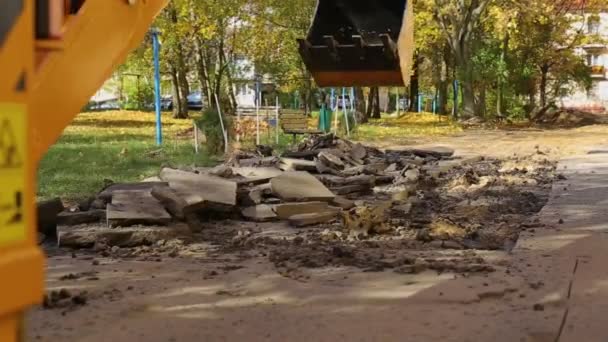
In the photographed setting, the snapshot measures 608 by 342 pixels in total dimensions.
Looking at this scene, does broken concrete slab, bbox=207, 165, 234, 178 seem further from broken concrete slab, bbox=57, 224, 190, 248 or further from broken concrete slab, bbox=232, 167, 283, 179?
broken concrete slab, bbox=57, 224, 190, 248

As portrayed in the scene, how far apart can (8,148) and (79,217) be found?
24.8ft

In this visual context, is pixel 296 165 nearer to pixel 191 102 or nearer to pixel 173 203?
pixel 173 203

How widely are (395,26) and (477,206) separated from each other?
364 centimetres

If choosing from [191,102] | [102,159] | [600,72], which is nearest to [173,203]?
[102,159]

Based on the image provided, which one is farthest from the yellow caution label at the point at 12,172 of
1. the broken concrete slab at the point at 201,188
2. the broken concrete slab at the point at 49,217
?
the broken concrete slab at the point at 201,188

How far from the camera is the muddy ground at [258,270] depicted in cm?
549

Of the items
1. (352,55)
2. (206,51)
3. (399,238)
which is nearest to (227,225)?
(399,238)

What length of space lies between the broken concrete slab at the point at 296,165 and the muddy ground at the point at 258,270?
2.80 metres

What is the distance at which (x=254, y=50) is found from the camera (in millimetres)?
39344

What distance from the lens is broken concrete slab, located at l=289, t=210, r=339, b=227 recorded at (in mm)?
10047

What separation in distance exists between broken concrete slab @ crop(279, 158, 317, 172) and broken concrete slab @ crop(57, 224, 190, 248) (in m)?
5.07

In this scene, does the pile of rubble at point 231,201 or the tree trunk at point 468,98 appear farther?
the tree trunk at point 468,98

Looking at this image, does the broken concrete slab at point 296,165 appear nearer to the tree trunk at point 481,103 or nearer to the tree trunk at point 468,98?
the tree trunk at point 468,98

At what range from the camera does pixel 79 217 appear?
29.6ft
